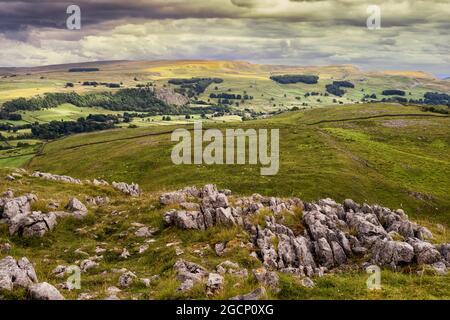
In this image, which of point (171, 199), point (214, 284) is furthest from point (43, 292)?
point (171, 199)

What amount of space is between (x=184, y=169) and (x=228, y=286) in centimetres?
8750

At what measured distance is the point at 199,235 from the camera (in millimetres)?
31547

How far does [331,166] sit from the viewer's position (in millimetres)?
102125

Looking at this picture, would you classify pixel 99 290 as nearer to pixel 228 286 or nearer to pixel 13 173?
pixel 228 286

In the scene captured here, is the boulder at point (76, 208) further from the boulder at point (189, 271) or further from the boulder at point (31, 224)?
the boulder at point (189, 271)

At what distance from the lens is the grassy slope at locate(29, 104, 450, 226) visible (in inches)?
3430

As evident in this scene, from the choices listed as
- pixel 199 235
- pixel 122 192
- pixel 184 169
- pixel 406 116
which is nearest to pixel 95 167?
pixel 184 169

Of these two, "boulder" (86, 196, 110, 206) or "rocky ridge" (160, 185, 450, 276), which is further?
"boulder" (86, 196, 110, 206)

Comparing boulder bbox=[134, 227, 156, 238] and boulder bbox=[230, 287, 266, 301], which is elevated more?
boulder bbox=[230, 287, 266, 301]

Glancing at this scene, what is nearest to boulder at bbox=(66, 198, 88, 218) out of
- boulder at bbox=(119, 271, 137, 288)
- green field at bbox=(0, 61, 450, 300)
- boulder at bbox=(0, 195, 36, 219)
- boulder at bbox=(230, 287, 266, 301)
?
green field at bbox=(0, 61, 450, 300)

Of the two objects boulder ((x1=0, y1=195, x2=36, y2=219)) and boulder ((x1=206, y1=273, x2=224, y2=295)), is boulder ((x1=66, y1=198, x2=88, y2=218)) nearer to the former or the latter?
boulder ((x1=0, y1=195, x2=36, y2=219))

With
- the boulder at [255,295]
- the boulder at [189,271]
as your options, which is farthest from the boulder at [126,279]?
the boulder at [255,295]

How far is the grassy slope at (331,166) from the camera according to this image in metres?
87.1

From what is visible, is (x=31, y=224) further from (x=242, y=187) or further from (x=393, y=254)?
(x=242, y=187)
